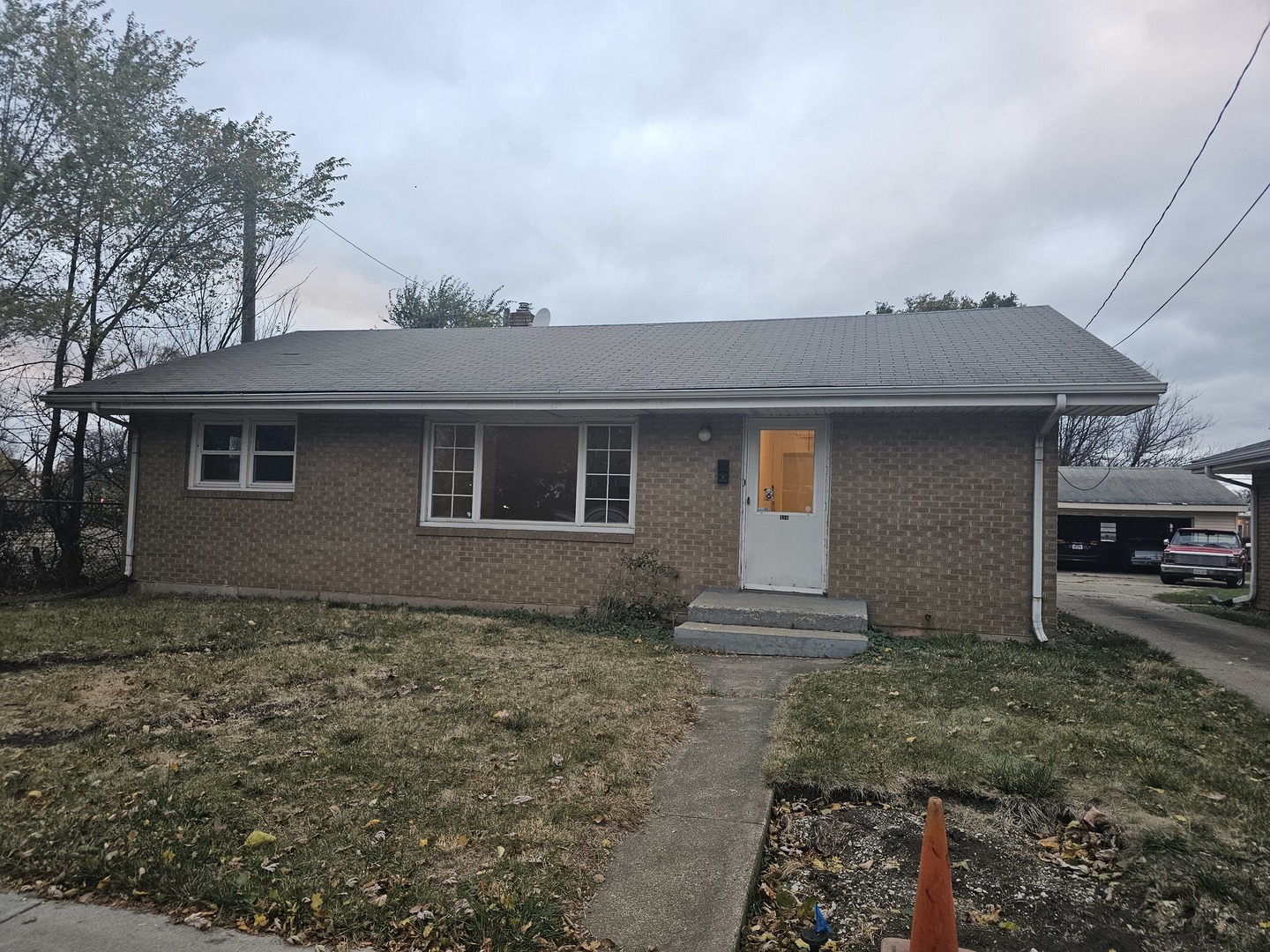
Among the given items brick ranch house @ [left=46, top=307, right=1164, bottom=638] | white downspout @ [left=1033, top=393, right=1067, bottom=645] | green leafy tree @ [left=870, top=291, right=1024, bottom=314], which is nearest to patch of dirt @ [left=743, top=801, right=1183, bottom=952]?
white downspout @ [left=1033, top=393, right=1067, bottom=645]

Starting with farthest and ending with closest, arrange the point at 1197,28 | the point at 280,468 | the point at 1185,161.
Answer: the point at 280,468 → the point at 1185,161 → the point at 1197,28

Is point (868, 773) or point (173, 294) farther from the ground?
point (173, 294)

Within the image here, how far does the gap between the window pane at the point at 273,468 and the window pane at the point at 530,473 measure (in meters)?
2.89

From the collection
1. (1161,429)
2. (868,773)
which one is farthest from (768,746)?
(1161,429)

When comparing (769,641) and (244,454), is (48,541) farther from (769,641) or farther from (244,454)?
(769,641)

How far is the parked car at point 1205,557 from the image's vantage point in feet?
62.5

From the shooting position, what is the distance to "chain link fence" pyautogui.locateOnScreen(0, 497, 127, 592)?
10.8 metres

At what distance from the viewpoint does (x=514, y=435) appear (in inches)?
390

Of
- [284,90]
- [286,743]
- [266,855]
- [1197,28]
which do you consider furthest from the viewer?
[284,90]

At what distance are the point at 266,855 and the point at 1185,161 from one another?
1236 centimetres

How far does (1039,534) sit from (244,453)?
1017cm

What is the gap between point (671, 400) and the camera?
8664mm

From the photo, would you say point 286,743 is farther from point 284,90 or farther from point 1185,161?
point 284,90

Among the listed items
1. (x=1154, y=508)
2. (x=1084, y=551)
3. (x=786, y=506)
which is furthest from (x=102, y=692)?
(x=1154, y=508)
